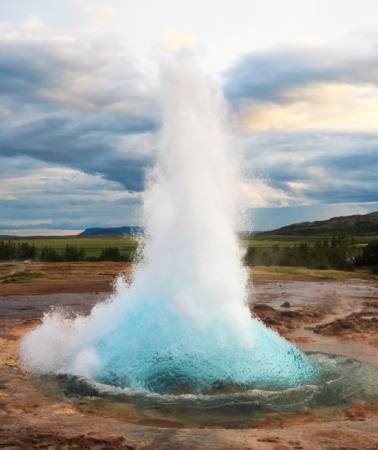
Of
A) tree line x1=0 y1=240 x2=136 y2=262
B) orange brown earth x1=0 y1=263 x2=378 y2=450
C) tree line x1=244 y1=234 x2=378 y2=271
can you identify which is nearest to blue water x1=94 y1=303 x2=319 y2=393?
orange brown earth x1=0 y1=263 x2=378 y2=450

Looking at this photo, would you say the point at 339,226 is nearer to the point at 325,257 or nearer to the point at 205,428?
the point at 325,257

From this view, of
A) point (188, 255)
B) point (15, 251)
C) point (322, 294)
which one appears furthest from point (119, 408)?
point (15, 251)

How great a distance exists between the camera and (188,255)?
11.0m

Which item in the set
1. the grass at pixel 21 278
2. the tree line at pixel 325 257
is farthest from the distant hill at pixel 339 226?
the grass at pixel 21 278

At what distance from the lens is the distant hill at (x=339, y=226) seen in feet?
452

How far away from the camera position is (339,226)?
153 meters

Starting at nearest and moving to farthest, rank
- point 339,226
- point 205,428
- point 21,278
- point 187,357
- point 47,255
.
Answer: point 205,428 < point 187,357 < point 21,278 < point 47,255 < point 339,226

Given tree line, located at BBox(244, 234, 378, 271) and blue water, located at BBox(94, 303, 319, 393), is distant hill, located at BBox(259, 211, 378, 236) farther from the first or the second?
blue water, located at BBox(94, 303, 319, 393)

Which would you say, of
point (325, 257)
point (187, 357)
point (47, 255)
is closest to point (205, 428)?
point (187, 357)

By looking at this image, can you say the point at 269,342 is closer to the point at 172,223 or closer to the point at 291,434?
the point at 172,223

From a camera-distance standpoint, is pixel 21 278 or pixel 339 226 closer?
pixel 21 278

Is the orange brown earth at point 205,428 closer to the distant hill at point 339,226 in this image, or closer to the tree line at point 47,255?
the tree line at point 47,255

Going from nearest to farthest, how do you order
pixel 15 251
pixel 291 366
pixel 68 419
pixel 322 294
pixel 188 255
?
pixel 68 419 → pixel 291 366 → pixel 188 255 → pixel 322 294 → pixel 15 251

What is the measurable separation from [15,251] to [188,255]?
54.8m
